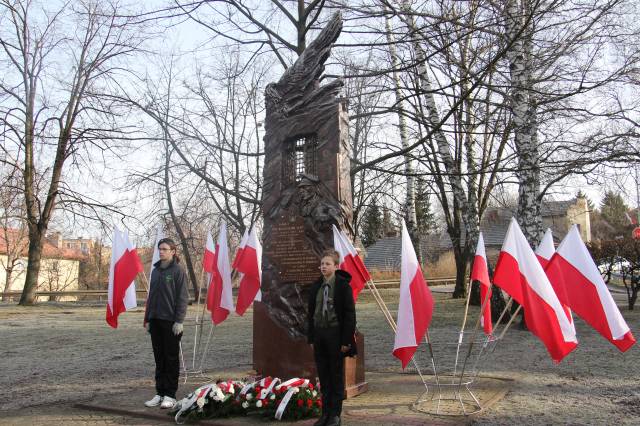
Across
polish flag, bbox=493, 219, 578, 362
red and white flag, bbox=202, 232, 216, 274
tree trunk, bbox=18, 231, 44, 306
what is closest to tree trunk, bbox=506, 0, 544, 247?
polish flag, bbox=493, 219, 578, 362

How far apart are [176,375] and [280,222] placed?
234 centimetres

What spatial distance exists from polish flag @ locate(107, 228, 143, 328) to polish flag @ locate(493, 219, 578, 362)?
4960 mm

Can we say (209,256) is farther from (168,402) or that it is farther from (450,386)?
(450,386)

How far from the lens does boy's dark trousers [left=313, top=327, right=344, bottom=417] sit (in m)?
5.02

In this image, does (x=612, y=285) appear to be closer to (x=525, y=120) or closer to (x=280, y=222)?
(x=525, y=120)

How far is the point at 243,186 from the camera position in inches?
894

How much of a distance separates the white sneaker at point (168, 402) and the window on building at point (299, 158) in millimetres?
3102

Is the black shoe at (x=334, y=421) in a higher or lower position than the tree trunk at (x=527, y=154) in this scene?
lower

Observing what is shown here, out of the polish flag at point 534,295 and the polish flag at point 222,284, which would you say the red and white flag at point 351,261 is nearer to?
the polish flag at point 534,295

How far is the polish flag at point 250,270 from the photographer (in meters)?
7.63

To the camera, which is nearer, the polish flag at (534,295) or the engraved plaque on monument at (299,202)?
the polish flag at (534,295)

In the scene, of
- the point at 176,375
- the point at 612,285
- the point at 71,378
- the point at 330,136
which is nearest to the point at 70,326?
the point at 71,378

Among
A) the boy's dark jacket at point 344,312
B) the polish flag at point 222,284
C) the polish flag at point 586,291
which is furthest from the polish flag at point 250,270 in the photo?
the polish flag at point 586,291

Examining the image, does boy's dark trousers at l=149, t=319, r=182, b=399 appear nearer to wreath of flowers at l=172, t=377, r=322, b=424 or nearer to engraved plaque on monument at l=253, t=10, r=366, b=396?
wreath of flowers at l=172, t=377, r=322, b=424
